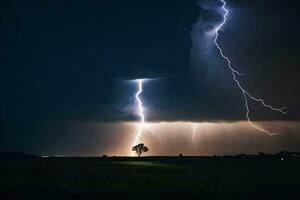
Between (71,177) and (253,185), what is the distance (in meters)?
11.9

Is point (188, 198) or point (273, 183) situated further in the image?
point (273, 183)

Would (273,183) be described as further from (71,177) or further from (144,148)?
(144,148)

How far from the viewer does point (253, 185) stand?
35.2m

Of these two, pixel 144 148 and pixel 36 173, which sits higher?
pixel 144 148

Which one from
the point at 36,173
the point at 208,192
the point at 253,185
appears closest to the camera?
the point at 208,192

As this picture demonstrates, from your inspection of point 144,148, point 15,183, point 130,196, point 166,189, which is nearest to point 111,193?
point 130,196

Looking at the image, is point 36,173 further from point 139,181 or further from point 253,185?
point 253,185

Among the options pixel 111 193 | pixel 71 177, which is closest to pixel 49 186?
pixel 111 193

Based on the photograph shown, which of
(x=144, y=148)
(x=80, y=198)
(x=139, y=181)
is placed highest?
(x=144, y=148)

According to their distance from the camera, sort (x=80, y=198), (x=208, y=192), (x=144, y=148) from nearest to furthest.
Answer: (x=80, y=198) < (x=208, y=192) < (x=144, y=148)

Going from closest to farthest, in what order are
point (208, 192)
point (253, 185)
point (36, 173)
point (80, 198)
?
point (80, 198) → point (208, 192) → point (253, 185) → point (36, 173)

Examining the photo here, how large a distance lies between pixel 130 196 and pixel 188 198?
2.99 meters

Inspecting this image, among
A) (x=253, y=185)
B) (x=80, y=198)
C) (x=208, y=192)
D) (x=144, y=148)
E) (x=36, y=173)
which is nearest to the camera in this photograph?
(x=80, y=198)

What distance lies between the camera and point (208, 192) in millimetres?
30625
